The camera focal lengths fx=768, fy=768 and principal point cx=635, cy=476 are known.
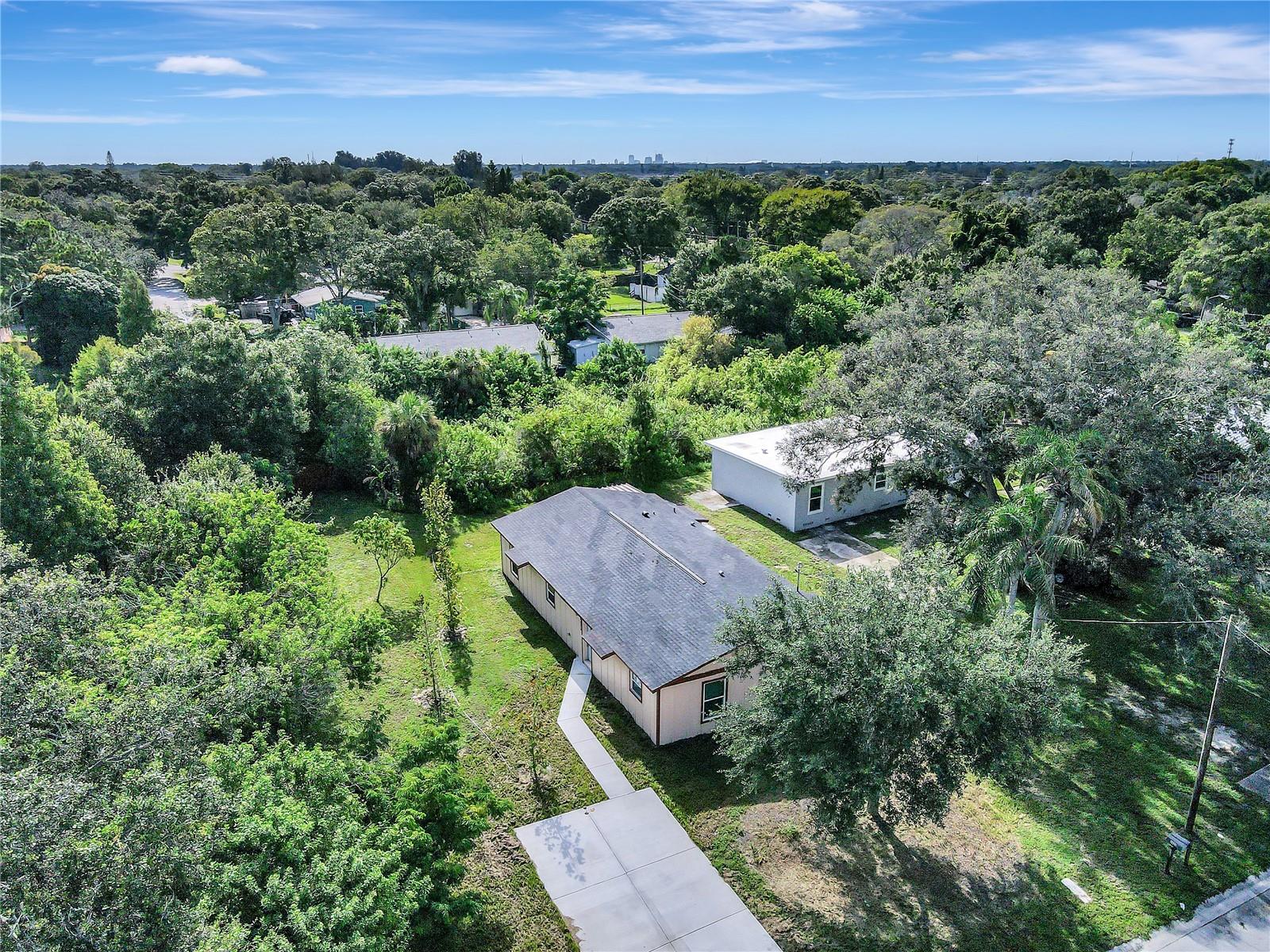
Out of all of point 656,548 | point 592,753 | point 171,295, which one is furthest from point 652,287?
point 592,753

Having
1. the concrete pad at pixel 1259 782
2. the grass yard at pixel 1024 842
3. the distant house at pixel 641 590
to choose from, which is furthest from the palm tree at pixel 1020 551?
the distant house at pixel 641 590

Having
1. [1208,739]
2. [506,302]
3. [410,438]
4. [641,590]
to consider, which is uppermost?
[506,302]

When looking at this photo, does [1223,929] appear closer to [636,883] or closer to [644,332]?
[636,883]

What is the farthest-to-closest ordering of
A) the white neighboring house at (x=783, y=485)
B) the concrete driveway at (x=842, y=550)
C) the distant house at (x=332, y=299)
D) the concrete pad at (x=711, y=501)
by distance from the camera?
the distant house at (x=332, y=299) < the concrete pad at (x=711, y=501) < the white neighboring house at (x=783, y=485) < the concrete driveway at (x=842, y=550)

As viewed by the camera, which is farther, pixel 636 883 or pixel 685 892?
pixel 636 883

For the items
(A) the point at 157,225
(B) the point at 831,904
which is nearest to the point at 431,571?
(B) the point at 831,904

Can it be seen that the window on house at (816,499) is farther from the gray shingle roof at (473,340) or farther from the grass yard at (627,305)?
the grass yard at (627,305)

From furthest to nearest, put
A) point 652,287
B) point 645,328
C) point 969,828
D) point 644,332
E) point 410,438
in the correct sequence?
→ point 652,287
point 645,328
point 644,332
point 410,438
point 969,828
